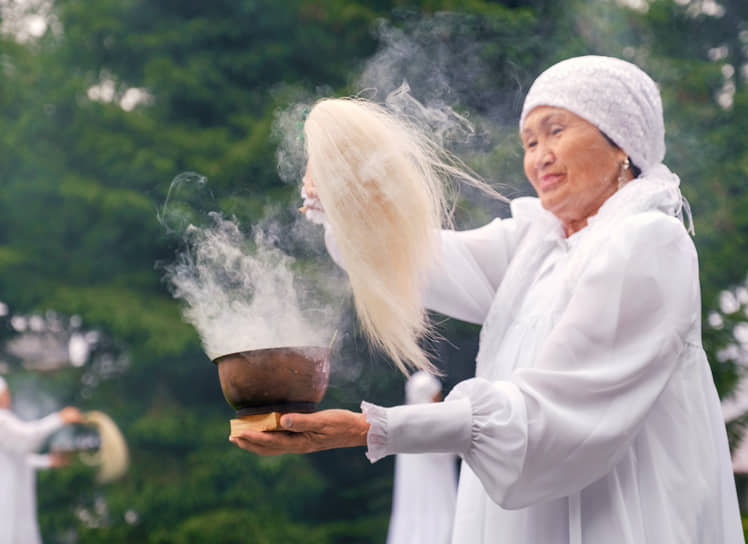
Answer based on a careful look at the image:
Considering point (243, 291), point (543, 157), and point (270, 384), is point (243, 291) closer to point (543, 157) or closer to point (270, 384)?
point (270, 384)

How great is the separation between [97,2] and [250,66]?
2562 millimetres

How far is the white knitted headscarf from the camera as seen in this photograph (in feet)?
7.39

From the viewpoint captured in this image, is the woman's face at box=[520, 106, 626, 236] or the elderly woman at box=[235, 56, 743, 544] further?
the woman's face at box=[520, 106, 626, 236]

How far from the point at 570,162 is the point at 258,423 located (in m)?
1.10

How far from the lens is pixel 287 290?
213cm

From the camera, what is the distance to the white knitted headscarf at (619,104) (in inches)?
88.7

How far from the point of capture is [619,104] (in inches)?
89.1

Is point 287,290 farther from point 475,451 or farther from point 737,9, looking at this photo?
point 737,9

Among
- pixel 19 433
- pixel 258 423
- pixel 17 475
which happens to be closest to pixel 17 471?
pixel 17 475

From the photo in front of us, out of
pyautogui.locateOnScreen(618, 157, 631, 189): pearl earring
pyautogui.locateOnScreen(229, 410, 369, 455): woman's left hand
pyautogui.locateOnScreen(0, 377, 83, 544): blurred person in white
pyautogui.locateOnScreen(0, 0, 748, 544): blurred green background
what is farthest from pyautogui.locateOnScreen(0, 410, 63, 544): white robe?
pyautogui.locateOnScreen(618, 157, 631, 189): pearl earring

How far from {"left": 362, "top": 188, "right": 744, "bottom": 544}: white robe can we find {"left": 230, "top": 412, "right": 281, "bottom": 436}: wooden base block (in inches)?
7.6

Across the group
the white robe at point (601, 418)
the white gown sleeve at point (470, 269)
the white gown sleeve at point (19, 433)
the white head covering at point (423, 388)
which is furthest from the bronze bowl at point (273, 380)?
the white head covering at point (423, 388)

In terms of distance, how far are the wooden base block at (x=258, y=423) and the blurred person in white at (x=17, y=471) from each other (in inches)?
285

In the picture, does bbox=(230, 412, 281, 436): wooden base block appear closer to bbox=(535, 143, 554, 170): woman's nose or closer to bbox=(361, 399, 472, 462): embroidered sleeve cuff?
bbox=(361, 399, 472, 462): embroidered sleeve cuff
